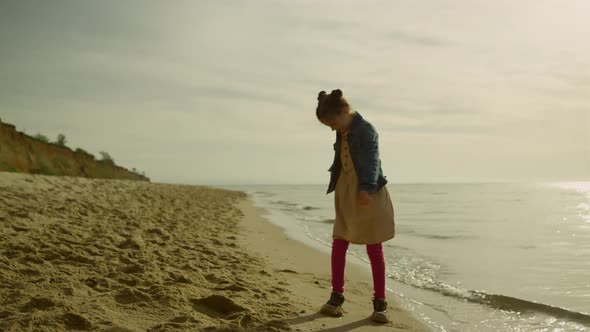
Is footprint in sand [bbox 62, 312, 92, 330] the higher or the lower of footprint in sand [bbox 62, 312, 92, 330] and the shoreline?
the higher

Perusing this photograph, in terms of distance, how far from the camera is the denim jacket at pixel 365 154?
3.16 meters

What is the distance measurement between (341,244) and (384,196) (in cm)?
52

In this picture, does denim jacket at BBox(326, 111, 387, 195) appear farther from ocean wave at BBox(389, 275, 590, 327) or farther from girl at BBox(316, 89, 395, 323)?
ocean wave at BBox(389, 275, 590, 327)

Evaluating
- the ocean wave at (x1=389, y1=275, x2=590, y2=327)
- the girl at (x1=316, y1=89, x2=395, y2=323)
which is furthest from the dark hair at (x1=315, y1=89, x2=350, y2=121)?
the ocean wave at (x1=389, y1=275, x2=590, y2=327)

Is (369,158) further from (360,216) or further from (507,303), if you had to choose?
(507,303)

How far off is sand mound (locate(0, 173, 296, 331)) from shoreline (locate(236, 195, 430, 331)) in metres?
0.18

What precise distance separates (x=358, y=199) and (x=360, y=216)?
0.13 meters

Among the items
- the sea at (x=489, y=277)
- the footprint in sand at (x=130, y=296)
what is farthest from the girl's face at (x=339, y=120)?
the footprint in sand at (x=130, y=296)

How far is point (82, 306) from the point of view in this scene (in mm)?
2672

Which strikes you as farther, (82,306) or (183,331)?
(82,306)

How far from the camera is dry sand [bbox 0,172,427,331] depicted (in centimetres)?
260

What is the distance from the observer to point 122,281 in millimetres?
3332

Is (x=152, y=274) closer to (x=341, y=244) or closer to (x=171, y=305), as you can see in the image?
(x=171, y=305)

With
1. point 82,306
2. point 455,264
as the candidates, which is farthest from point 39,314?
point 455,264
